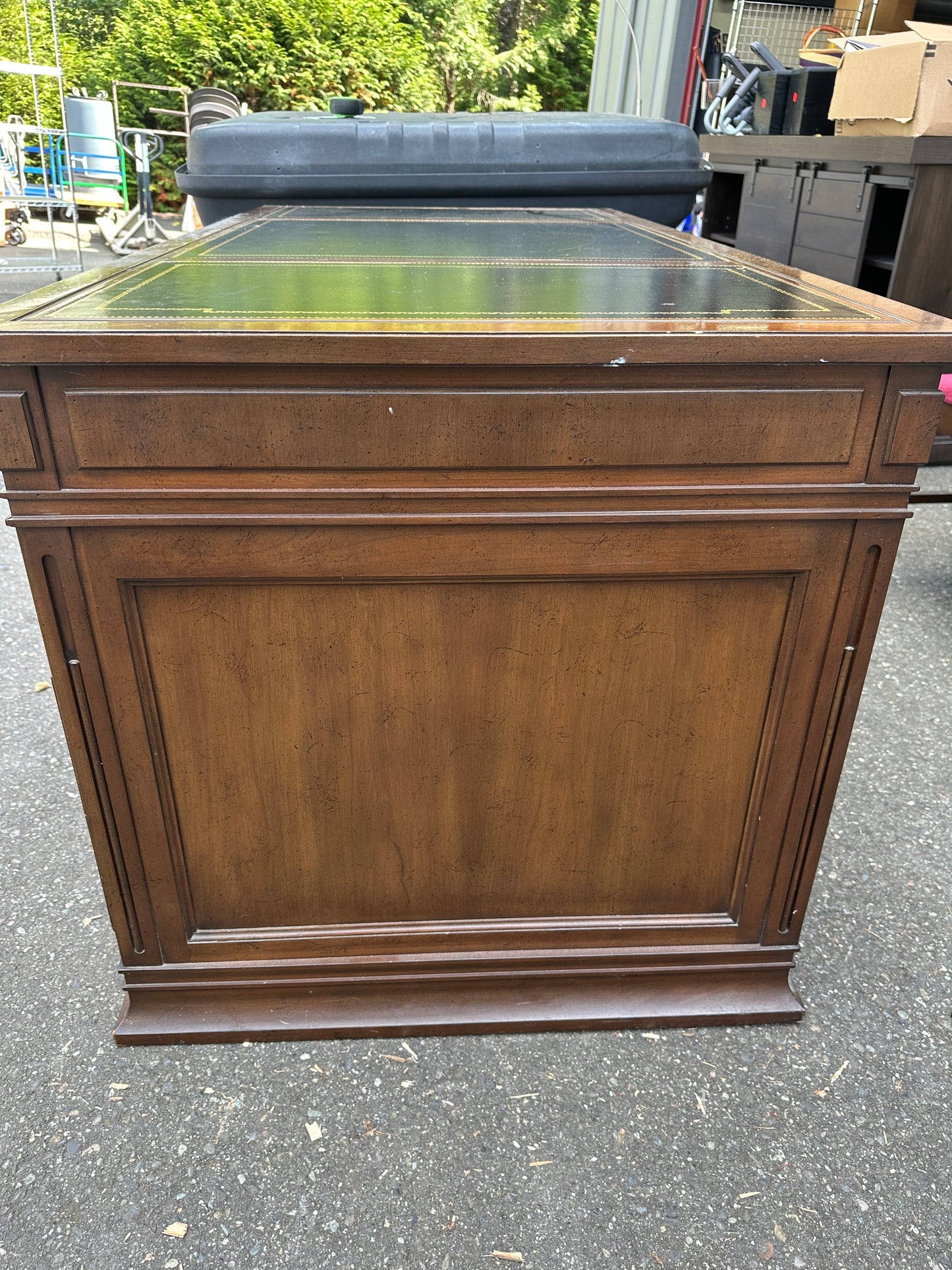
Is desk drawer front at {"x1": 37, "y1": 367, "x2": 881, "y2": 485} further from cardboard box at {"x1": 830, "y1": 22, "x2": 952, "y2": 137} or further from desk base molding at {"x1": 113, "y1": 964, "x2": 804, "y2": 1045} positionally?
cardboard box at {"x1": 830, "y1": 22, "x2": 952, "y2": 137}

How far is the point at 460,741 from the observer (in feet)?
4.47

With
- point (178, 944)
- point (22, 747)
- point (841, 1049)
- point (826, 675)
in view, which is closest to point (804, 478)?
point (826, 675)

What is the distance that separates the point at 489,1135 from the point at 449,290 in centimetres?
124

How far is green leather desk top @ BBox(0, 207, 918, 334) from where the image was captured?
1138mm

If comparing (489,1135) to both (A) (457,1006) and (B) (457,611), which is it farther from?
(B) (457,611)

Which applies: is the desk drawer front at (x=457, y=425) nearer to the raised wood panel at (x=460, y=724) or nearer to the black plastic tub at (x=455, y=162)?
the raised wood panel at (x=460, y=724)

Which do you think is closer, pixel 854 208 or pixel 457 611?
pixel 457 611

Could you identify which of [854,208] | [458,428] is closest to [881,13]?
[854,208]

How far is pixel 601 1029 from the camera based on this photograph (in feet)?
5.01

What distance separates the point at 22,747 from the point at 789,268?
1.98 metres

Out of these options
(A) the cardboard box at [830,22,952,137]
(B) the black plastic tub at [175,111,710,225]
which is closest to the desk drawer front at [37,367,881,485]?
(B) the black plastic tub at [175,111,710,225]

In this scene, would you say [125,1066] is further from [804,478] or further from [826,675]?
[804,478]

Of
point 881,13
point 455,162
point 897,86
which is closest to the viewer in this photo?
point 455,162

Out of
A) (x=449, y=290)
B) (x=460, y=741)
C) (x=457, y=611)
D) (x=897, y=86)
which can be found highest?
(x=897, y=86)
